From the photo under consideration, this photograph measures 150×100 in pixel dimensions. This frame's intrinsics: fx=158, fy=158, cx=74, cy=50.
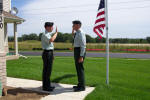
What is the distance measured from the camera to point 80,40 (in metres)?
4.29

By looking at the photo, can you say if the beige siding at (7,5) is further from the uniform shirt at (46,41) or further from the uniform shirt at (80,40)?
the uniform shirt at (80,40)

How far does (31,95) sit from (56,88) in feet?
2.99

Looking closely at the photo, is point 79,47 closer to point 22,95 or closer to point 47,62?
point 47,62

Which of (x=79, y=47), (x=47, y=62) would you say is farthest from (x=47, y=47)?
(x=79, y=47)

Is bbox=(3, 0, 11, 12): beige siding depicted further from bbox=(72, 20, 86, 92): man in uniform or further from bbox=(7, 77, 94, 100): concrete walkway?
bbox=(72, 20, 86, 92): man in uniform

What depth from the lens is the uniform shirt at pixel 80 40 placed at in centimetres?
425

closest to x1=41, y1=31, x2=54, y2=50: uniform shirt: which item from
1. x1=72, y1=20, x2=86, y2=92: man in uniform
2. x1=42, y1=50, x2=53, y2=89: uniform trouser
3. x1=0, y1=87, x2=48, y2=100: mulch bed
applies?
x1=42, y1=50, x2=53, y2=89: uniform trouser

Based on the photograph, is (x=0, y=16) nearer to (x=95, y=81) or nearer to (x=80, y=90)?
(x=80, y=90)

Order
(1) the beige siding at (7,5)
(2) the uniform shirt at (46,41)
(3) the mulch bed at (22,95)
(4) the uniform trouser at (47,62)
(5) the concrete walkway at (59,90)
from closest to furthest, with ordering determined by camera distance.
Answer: (3) the mulch bed at (22,95) → (5) the concrete walkway at (59,90) → (2) the uniform shirt at (46,41) → (4) the uniform trouser at (47,62) → (1) the beige siding at (7,5)

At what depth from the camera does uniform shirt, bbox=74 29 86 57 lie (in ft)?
14.0

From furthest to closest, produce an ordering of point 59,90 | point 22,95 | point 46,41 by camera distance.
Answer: point 59,90
point 46,41
point 22,95

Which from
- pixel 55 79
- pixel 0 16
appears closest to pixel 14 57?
pixel 55 79

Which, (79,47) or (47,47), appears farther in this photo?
(79,47)

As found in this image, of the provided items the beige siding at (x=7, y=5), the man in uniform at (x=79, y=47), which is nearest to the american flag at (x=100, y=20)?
the man in uniform at (x=79, y=47)
